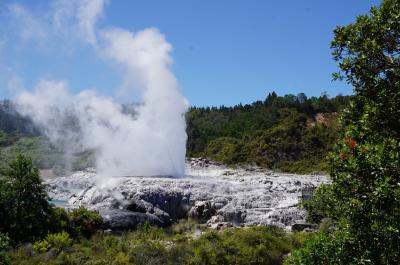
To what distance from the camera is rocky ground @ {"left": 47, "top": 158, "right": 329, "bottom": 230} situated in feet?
84.8

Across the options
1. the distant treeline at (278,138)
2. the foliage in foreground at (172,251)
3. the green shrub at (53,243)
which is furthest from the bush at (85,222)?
the distant treeline at (278,138)

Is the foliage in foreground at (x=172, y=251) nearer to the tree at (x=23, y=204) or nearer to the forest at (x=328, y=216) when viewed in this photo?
the forest at (x=328, y=216)

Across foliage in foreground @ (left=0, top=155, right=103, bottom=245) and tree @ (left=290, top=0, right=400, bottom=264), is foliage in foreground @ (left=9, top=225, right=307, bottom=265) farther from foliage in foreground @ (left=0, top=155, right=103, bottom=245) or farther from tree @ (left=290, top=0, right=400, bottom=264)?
tree @ (left=290, top=0, right=400, bottom=264)

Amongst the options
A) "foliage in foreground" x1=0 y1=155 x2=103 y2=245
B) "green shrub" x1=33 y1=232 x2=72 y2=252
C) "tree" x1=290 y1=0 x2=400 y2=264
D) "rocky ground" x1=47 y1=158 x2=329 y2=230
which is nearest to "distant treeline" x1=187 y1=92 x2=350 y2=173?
"rocky ground" x1=47 y1=158 x2=329 y2=230

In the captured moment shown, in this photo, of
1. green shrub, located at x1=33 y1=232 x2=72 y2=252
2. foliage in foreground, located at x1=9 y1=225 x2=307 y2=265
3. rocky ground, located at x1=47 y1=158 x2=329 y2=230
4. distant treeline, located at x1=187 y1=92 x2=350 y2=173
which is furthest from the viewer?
distant treeline, located at x1=187 y1=92 x2=350 y2=173

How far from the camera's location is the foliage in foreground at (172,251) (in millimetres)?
15789

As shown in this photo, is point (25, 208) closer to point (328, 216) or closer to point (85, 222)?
point (85, 222)

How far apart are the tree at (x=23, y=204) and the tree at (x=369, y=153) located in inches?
557

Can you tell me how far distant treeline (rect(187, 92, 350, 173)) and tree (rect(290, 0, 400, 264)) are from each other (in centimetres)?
4810

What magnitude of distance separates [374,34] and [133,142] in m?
37.0

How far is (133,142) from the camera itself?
44.8 meters

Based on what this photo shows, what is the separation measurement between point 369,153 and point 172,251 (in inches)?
437

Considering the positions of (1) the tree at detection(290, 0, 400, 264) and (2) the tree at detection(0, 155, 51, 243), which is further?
(2) the tree at detection(0, 155, 51, 243)

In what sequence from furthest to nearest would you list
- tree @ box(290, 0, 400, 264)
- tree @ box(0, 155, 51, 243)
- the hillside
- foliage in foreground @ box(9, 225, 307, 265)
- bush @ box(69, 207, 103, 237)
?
the hillside
bush @ box(69, 207, 103, 237)
tree @ box(0, 155, 51, 243)
foliage in foreground @ box(9, 225, 307, 265)
tree @ box(290, 0, 400, 264)
